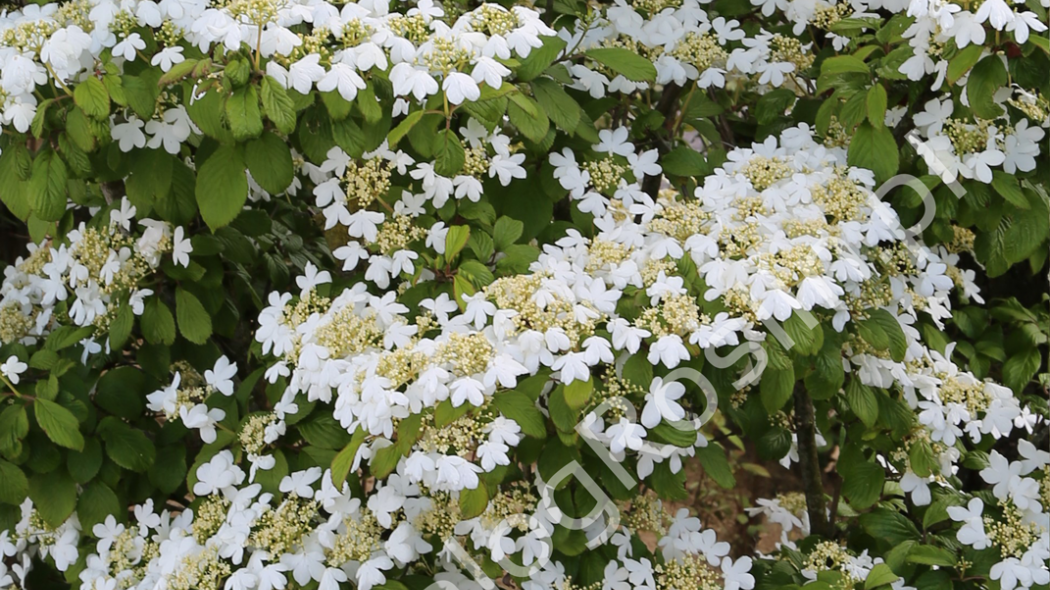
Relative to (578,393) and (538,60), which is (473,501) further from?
(538,60)

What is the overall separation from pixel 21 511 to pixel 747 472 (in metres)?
3.28

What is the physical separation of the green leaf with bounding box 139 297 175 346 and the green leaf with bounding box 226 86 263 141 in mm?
677

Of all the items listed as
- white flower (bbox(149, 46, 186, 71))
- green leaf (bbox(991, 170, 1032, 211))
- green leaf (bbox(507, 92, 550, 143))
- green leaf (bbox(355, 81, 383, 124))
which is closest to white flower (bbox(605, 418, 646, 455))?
green leaf (bbox(507, 92, 550, 143))

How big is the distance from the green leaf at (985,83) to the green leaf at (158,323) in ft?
5.45

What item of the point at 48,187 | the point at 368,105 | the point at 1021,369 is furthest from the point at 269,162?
the point at 1021,369

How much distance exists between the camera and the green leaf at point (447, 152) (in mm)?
1710

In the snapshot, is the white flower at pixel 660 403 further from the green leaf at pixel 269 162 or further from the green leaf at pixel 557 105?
the green leaf at pixel 269 162

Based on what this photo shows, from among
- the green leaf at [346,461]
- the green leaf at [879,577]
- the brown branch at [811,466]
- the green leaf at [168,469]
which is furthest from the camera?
the brown branch at [811,466]

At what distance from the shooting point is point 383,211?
1943 millimetres

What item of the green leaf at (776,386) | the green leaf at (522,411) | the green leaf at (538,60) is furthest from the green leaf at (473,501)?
the green leaf at (538,60)

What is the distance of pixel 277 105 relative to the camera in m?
1.57

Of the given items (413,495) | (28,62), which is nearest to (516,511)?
(413,495)

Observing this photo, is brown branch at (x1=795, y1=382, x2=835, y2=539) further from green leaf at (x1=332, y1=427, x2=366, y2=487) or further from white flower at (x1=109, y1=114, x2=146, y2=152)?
white flower at (x1=109, y1=114, x2=146, y2=152)

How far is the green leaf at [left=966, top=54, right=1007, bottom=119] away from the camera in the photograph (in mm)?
1754
